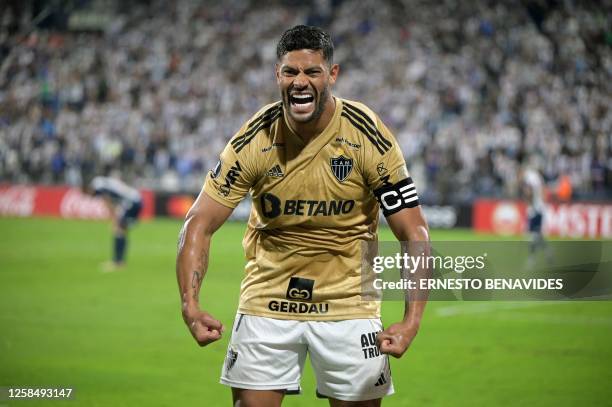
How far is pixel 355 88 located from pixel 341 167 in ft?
92.8

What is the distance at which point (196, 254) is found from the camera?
4.60 metres

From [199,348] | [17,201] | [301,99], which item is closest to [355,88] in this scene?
[17,201]

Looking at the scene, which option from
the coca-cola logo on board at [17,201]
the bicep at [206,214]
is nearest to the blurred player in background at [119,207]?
the bicep at [206,214]

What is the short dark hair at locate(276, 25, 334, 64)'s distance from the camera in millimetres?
4438

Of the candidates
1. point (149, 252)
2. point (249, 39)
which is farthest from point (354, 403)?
point (249, 39)

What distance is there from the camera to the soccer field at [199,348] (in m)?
8.70

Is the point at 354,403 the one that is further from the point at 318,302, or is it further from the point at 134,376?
the point at 134,376

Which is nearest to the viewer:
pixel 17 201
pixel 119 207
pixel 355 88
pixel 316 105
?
pixel 316 105

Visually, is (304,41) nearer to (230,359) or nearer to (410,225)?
(410,225)

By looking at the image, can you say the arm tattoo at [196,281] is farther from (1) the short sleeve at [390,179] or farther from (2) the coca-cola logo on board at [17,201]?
(2) the coca-cola logo on board at [17,201]

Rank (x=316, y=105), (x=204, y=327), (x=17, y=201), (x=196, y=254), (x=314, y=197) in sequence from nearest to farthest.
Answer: (x=204, y=327) → (x=316, y=105) → (x=196, y=254) → (x=314, y=197) → (x=17, y=201)

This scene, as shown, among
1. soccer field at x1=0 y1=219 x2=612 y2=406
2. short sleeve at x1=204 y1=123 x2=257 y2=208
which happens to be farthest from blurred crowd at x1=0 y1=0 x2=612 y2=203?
short sleeve at x1=204 y1=123 x2=257 y2=208

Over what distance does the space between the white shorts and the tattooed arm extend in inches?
13.7

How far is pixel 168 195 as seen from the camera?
3244 cm
